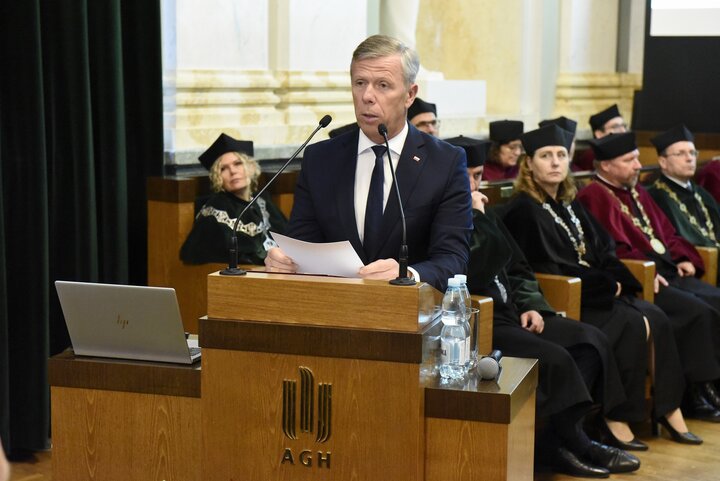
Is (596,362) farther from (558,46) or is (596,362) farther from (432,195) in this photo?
(558,46)

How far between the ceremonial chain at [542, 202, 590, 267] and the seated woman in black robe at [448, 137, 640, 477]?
43cm

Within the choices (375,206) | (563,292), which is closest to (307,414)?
(375,206)

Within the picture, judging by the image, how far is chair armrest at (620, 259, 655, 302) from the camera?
5.66m

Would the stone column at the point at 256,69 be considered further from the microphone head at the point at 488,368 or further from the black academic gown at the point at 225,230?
the microphone head at the point at 488,368

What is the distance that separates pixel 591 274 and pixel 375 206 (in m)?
2.57

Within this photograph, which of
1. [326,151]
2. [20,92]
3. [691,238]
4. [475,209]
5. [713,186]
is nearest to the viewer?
[326,151]

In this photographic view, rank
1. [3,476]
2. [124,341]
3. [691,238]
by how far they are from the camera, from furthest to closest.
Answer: [691,238]
[124,341]
[3,476]

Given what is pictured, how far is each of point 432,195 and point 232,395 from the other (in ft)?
2.65

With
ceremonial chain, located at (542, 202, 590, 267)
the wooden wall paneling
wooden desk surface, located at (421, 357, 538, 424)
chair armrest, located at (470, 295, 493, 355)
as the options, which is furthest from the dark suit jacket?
ceremonial chain, located at (542, 202, 590, 267)

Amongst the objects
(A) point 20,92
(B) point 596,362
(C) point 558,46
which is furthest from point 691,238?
(A) point 20,92

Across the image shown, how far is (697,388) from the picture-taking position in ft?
19.3

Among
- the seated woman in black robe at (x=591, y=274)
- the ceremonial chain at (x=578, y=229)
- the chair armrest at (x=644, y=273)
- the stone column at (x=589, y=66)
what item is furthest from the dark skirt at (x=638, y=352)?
the stone column at (x=589, y=66)

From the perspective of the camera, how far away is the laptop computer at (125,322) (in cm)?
281

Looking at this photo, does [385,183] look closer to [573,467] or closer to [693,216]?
Answer: [573,467]
